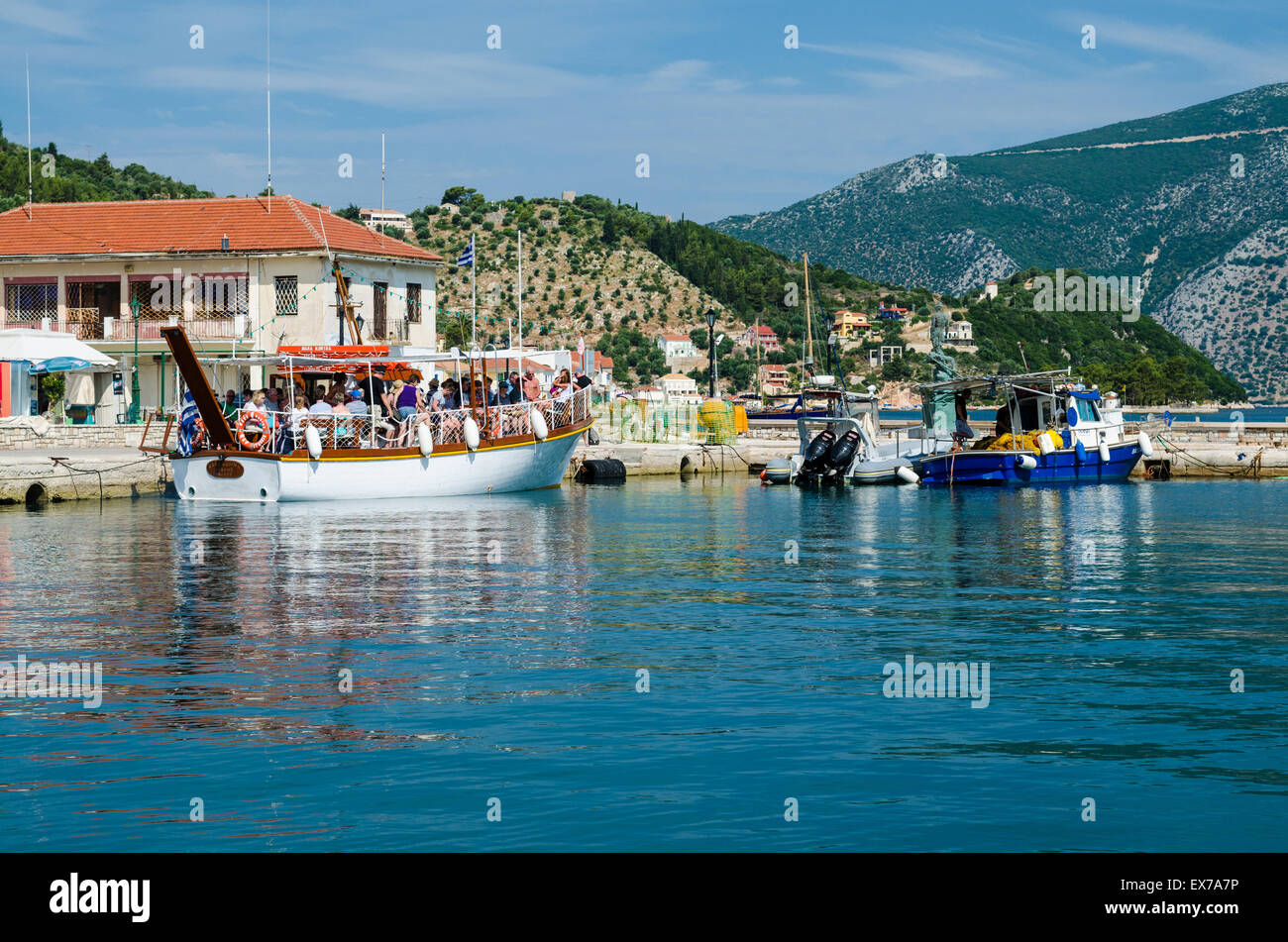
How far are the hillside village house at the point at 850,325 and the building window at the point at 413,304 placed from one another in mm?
130495

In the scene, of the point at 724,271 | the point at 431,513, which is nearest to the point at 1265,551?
the point at 431,513

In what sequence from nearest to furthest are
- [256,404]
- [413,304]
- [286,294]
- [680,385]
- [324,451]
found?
1. [324,451]
2. [256,404]
3. [286,294]
4. [413,304]
5. [680,385]

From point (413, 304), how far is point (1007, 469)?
25024 mm

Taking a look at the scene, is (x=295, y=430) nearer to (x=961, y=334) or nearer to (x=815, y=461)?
(x=815, y=461)

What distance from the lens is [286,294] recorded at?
4947cm

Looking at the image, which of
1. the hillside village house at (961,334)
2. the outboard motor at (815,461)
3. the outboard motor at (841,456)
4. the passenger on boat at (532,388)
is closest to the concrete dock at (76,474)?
the passenger on boat at (532,388)

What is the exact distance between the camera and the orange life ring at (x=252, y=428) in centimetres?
3184

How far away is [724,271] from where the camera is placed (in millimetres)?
178500

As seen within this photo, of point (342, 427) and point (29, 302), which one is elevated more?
point (29, 302)

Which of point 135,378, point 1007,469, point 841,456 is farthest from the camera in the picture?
point 135,378

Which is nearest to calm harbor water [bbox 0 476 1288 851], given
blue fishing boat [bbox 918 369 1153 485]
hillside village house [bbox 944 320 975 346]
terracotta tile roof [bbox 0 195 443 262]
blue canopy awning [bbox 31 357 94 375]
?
blue canopy awning [bbox 31 357 94 375]

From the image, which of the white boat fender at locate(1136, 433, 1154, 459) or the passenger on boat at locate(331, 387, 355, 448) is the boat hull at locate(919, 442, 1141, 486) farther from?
the passenger on boat at locate(331, 387, 355, 448)

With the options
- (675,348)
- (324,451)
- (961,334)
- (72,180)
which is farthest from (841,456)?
(961,334)
